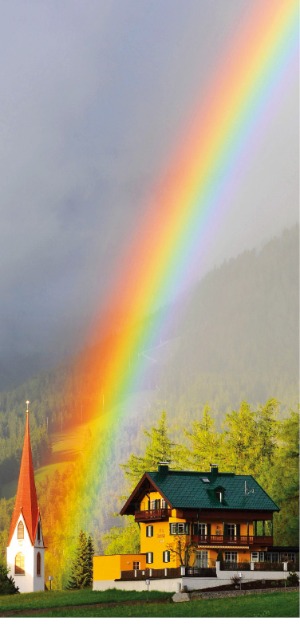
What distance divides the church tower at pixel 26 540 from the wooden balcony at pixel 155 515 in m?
16.6

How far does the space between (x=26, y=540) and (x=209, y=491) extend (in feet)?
74.6

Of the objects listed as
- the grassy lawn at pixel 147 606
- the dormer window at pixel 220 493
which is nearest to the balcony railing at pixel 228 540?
the dormer window at pixel 220 493

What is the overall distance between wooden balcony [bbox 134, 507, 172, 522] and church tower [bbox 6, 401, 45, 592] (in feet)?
54.5

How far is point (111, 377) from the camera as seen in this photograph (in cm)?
13300

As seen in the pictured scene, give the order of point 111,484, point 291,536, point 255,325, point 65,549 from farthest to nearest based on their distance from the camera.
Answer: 1. point 255,325
2. point 111,484
3. point 65,549
4. point 291,536

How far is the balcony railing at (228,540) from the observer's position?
171ft

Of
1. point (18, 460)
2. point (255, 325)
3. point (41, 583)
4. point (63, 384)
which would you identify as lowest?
point (41, 583)

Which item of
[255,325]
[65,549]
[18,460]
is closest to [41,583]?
[65,549]

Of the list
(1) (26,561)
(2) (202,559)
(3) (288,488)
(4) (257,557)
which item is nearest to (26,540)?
(1) (26,561)

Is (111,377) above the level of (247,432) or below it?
above

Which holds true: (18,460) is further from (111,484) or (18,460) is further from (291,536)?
(291,536)

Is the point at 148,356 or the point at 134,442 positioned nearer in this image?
the point at 134,442

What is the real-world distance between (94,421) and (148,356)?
1342 cm

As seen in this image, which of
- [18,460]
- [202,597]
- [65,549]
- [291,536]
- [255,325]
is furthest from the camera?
[255,325]
